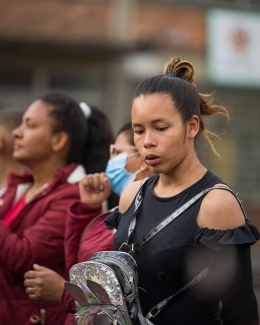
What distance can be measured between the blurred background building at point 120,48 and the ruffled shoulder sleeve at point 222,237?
1406 centimetres

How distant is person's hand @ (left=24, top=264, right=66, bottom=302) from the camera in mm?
3643

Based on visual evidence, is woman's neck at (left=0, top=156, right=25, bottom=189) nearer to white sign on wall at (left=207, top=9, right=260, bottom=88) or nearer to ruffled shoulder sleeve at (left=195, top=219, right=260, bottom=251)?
ruffled shoulder sleeve at (left=195, top=219, right=260, bottom=251)

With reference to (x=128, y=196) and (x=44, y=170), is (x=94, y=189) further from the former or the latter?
(x=44, y=170)

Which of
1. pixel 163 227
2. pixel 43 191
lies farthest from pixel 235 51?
pixel 163 227

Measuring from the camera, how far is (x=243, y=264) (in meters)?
2.50

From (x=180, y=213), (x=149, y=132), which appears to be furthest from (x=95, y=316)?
(x=149, y=132)

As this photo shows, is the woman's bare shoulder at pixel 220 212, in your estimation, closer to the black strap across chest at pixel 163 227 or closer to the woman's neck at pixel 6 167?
the black strap across chest at pixel 163 227

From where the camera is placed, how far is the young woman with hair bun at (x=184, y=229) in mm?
2490

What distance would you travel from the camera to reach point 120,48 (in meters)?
17.0

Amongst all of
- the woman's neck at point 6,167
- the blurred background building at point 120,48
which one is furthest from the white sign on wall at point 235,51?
the woman's neck at point 6,167

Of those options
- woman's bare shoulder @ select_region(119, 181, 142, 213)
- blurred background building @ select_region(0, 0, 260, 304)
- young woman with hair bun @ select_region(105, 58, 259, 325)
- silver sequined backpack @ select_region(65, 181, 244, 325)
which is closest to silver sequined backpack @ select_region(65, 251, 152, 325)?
silver sequined backpack @ select_region(65, 181, 244, 325)

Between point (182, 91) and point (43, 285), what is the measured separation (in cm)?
146

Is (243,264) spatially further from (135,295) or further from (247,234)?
(135,295)

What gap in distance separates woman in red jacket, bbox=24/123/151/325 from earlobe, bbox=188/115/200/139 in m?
0.86
